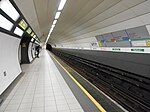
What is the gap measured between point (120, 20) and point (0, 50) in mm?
4784

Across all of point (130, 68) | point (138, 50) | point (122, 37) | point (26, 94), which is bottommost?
point (26, 94)

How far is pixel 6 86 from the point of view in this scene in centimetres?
565

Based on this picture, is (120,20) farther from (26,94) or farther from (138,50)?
(26,94)

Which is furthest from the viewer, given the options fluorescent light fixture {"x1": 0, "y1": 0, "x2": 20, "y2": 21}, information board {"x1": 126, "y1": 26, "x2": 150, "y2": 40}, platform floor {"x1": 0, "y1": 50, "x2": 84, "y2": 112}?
information board {"x1": 126, "y1": 26, "x2": 150, "y2": 40}

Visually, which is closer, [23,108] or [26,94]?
[23,108]

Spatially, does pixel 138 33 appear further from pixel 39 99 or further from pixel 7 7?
pixel 7 7

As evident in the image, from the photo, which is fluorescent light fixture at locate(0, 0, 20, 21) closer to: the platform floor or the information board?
the platform floor

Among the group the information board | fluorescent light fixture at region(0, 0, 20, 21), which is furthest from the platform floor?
the information board

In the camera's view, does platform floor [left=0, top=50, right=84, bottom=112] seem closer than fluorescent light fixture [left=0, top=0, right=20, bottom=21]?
No

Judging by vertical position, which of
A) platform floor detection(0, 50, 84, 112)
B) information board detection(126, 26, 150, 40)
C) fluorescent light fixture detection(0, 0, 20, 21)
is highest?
fluorescent light fixture detection(0, 0, 20, 21)

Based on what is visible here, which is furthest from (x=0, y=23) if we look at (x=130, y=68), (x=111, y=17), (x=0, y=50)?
(x=130, y=68)

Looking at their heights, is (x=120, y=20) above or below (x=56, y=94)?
above

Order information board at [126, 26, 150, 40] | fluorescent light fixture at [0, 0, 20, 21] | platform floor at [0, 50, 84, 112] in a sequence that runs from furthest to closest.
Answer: information board at [126, 26, 150, 40]
platform floor at [0, 50, 84, 112]
fluorescent light fixture at [0, 0, 20, 21]

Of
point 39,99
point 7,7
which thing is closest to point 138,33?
point 39,99
